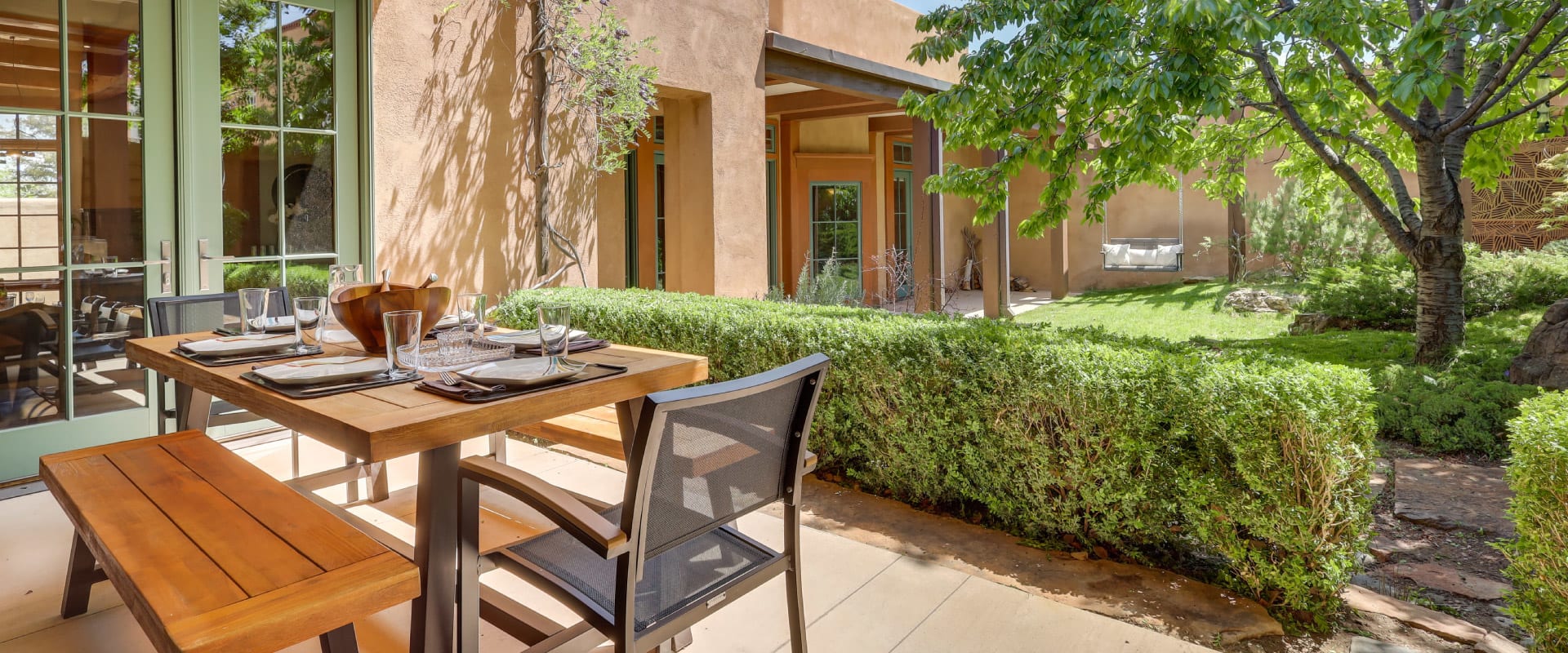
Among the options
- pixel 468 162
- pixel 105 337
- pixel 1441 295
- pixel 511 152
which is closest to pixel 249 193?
pixel 105 337

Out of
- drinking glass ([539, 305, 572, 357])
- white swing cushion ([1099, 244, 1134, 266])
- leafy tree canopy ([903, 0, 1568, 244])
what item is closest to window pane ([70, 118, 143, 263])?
drinking glass ([539, 305, 572, 357])

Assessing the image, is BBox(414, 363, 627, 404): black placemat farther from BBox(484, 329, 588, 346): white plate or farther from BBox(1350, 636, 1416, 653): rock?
BBox(1350, 636, 1416, 653): rock

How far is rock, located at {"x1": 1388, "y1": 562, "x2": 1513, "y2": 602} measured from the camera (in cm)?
269

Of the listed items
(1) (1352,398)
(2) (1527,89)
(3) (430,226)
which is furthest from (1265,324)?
(3) (430,226)

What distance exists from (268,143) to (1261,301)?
34.3 feet

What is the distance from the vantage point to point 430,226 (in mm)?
5109

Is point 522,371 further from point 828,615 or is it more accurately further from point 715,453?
point 828,615

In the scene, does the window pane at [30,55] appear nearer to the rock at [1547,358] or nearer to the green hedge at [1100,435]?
the green hedge at [1100,435]

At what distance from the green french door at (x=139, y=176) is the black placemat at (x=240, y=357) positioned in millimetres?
Result: 1840

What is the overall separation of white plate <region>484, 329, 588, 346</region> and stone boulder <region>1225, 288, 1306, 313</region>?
9713 millimetres

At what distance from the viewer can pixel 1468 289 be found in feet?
26.5

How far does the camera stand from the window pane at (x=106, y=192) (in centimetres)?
377

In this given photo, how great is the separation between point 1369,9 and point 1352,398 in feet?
11.1

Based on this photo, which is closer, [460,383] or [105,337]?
[460,383]
